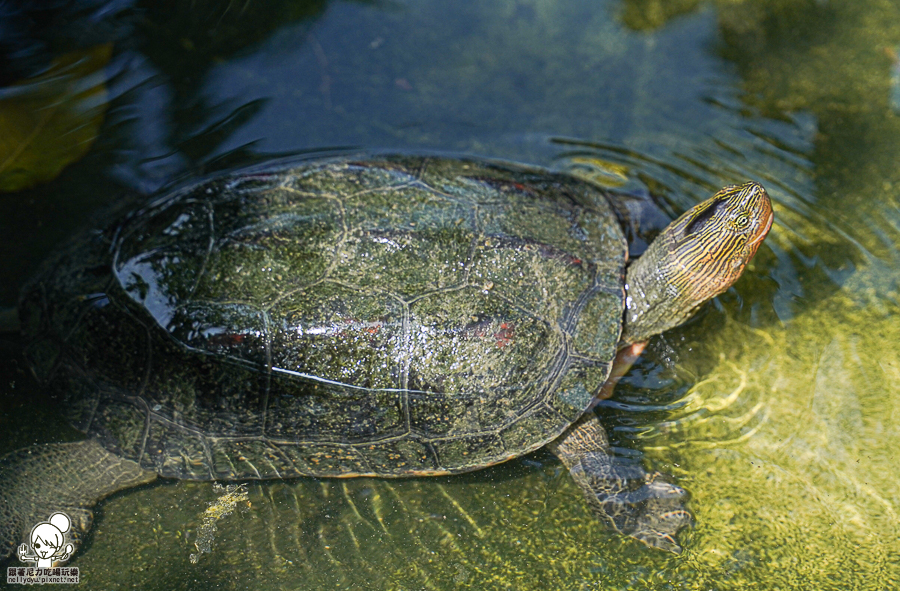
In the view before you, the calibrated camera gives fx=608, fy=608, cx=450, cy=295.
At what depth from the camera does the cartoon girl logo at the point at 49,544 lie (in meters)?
3.01

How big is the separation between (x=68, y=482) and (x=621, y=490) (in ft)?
9.40

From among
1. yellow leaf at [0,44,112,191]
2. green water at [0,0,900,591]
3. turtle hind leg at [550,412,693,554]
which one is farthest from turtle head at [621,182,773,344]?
yellow leaf at [0,44,112,191]

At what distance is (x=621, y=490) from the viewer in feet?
10.5

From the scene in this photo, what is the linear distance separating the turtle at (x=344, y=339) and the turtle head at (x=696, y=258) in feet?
0.04

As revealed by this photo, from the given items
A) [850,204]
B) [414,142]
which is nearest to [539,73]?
[414,142]

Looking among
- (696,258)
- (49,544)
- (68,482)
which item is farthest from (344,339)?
(696,258)

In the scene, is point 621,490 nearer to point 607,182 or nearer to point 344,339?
point 344,339

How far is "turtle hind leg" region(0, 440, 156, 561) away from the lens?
10.1ft

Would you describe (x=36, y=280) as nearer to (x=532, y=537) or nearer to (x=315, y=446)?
(x=315, y=446)

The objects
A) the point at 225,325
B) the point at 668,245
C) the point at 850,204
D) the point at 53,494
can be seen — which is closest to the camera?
the point at 225,325

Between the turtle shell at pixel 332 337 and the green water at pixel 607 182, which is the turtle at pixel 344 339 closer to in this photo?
the turtle shell at pixel 332 337

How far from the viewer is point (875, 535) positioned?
3.13 m

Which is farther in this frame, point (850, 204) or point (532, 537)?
point (850, 204)

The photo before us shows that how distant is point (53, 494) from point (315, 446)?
4.54 feet
